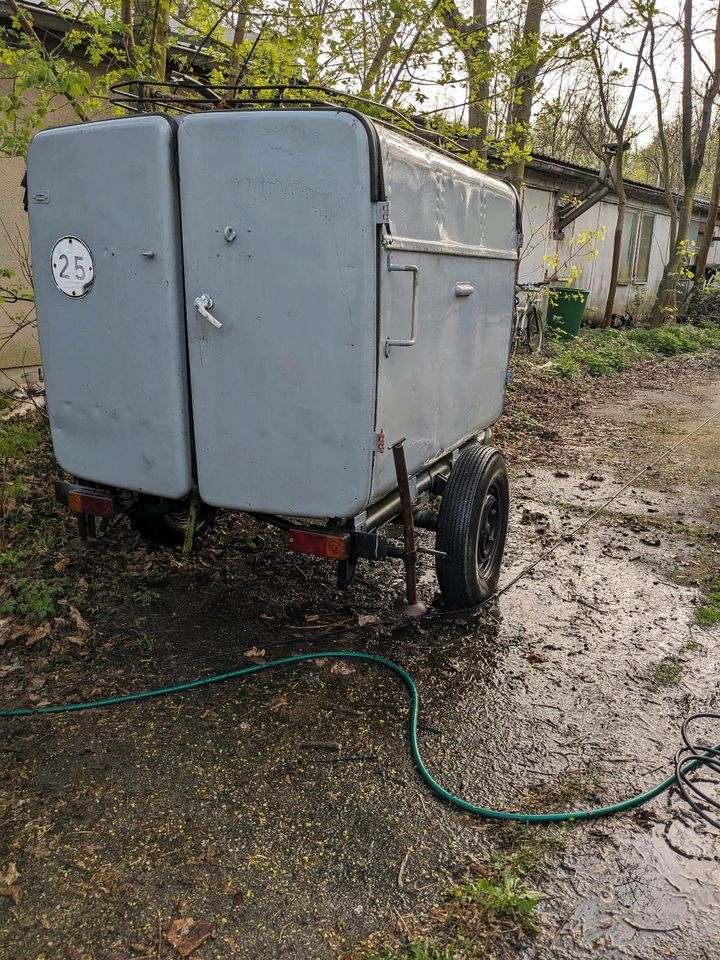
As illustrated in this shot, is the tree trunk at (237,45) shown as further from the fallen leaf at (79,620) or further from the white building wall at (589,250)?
the white building wall at (589,250)

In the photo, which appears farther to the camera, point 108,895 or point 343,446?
point 343,446

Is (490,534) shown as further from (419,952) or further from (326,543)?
(419,952)

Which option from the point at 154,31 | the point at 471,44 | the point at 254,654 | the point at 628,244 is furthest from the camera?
the point at 628,244

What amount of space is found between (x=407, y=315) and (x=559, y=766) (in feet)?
6.91

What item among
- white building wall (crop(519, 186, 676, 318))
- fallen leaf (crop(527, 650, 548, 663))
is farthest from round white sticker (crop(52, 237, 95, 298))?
white building wall (crop(519, 186, 676, 318))

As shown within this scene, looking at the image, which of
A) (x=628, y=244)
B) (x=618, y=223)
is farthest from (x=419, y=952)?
(x=628, y=244)

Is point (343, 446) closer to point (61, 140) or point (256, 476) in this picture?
point (256, 476)

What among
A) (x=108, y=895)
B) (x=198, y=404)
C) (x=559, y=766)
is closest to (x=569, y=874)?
(x=559, y=766)

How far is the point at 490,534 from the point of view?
4.86 metres

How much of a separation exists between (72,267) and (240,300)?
91 centimetres

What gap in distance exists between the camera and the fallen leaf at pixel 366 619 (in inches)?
171

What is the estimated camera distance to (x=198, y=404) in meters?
3.46

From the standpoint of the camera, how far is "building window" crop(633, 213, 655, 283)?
22.6 m

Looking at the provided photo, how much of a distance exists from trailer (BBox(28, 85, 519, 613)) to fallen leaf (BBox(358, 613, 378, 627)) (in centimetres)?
67
